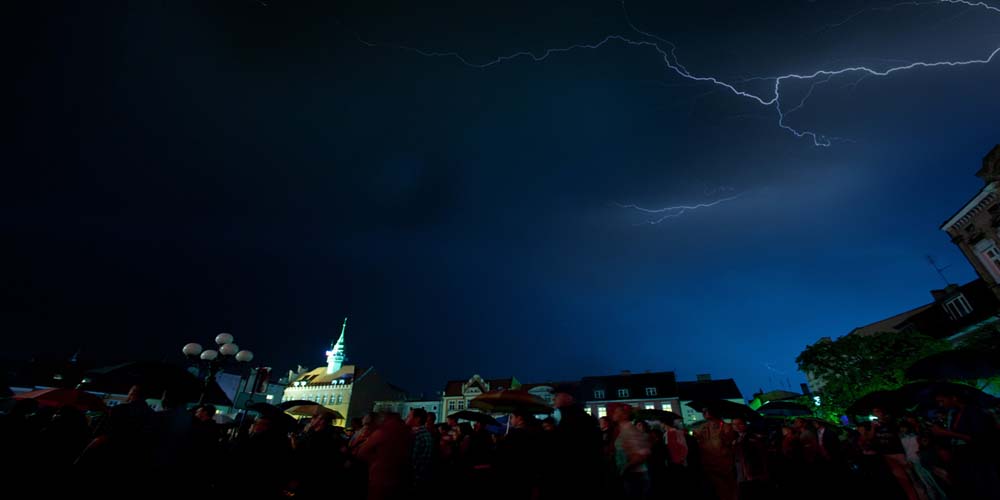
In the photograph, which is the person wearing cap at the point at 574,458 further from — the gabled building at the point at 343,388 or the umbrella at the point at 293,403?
the gabled building at the point at 343,388

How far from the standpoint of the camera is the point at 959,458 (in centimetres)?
631

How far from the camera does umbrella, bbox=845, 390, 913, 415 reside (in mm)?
8391

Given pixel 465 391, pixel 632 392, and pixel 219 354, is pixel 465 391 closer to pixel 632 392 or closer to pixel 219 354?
pixel 632 392

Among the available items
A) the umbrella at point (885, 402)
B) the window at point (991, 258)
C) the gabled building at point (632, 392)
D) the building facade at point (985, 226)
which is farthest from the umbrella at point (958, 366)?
the gabled building at point (632, 392)

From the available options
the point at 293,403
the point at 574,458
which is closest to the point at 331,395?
the point at 293,403

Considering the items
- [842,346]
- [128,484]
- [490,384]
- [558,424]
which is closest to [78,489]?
[128,484]

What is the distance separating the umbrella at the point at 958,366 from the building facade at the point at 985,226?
20.7 m

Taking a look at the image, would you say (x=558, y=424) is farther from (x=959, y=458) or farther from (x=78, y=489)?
(x=959, y=458)

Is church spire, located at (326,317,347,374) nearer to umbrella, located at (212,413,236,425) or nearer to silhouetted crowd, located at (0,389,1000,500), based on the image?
umbrella, located at (212,413,236,425)

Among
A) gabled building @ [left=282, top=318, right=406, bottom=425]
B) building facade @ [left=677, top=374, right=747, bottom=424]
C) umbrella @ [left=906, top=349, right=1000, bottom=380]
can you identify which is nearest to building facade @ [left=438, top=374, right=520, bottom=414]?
gabled building @ [left=282, top=318, right=406, bottom=425]

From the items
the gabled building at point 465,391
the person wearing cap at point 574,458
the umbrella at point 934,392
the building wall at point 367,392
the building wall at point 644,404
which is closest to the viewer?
the person wearing cap at point 574,458

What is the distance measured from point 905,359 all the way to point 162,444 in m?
28.3

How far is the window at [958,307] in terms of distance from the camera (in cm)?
2555

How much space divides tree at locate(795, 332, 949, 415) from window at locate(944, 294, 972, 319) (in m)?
12.9
